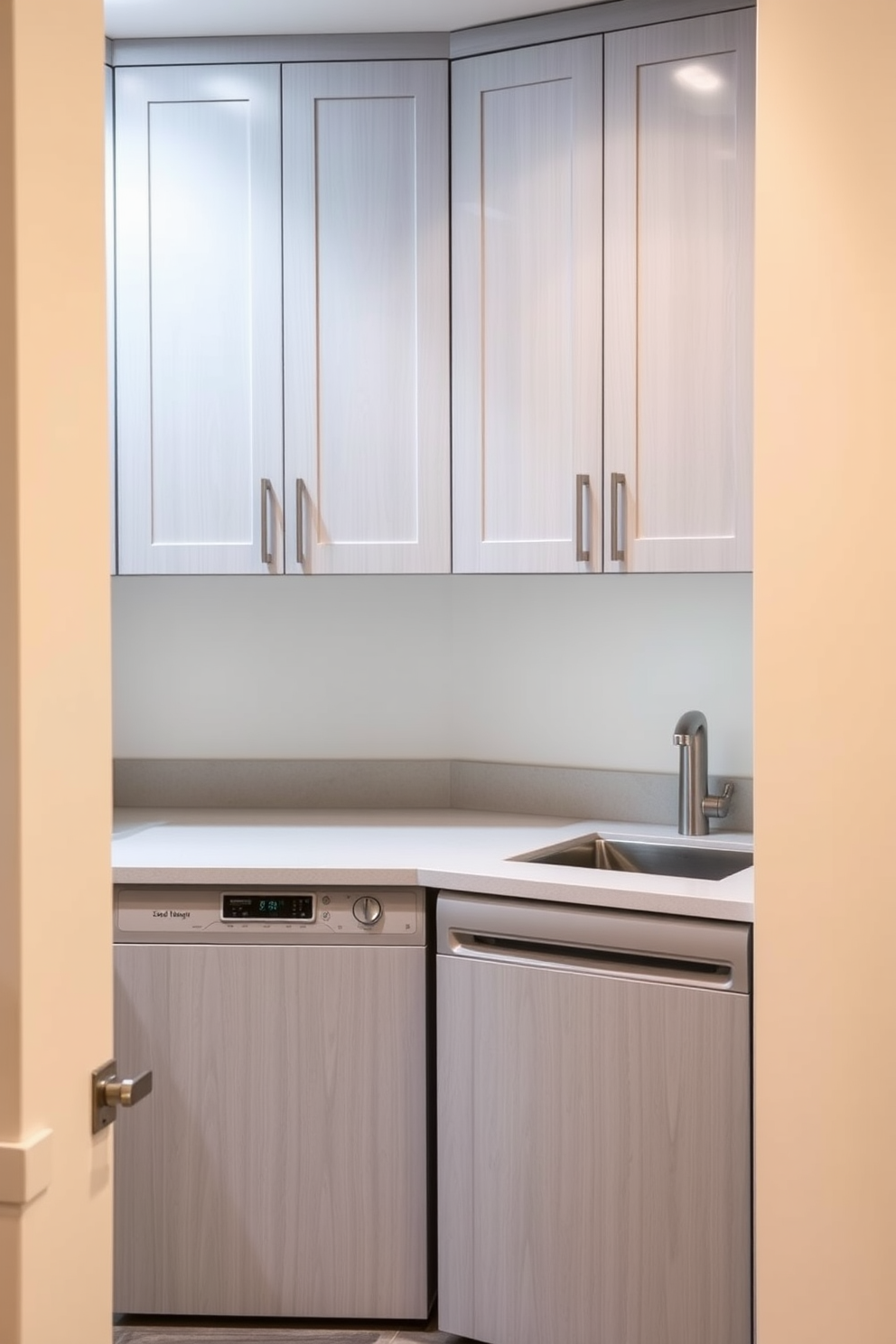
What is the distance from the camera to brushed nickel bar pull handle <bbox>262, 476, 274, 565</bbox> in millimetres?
2820

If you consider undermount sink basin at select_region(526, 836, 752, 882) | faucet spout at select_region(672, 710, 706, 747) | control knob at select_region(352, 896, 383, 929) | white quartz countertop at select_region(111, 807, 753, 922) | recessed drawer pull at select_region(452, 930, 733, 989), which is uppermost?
faucet spout at select_region(672, 710, 706, 747)

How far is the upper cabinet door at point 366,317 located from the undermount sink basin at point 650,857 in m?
0.64

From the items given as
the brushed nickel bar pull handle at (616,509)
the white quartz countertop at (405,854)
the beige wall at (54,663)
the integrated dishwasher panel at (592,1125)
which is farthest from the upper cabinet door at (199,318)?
the beige wall at (54,663)

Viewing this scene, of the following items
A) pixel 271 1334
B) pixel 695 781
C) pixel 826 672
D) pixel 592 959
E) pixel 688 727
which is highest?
pixel 826 672

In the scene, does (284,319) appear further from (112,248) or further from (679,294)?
(679,294)

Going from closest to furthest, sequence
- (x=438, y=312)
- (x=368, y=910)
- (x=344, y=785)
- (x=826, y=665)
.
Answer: (x=826, y=665)
(x=368, y=910)
(x=438, y=312)
(x=344, y=785)

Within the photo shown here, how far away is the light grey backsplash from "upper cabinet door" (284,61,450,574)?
0.60m

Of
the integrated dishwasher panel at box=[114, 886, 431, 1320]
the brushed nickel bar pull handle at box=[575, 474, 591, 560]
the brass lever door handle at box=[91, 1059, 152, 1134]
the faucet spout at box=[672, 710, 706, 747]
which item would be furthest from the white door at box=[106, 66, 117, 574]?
the brass lever door handle at box=[91, 1059, 152, 1134]

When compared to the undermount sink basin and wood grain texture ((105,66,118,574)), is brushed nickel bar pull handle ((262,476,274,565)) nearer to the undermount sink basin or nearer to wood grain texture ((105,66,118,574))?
wood grain texture ((105,66,118,574))

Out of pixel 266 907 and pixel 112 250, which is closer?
pixel 266 907

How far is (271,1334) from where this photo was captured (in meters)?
2.53

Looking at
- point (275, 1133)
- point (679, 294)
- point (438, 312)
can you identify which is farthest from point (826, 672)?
point (275, 1133)

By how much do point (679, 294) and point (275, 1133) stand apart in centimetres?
172

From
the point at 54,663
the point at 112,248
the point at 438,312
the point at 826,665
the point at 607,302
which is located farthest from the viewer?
the point at 112,248
